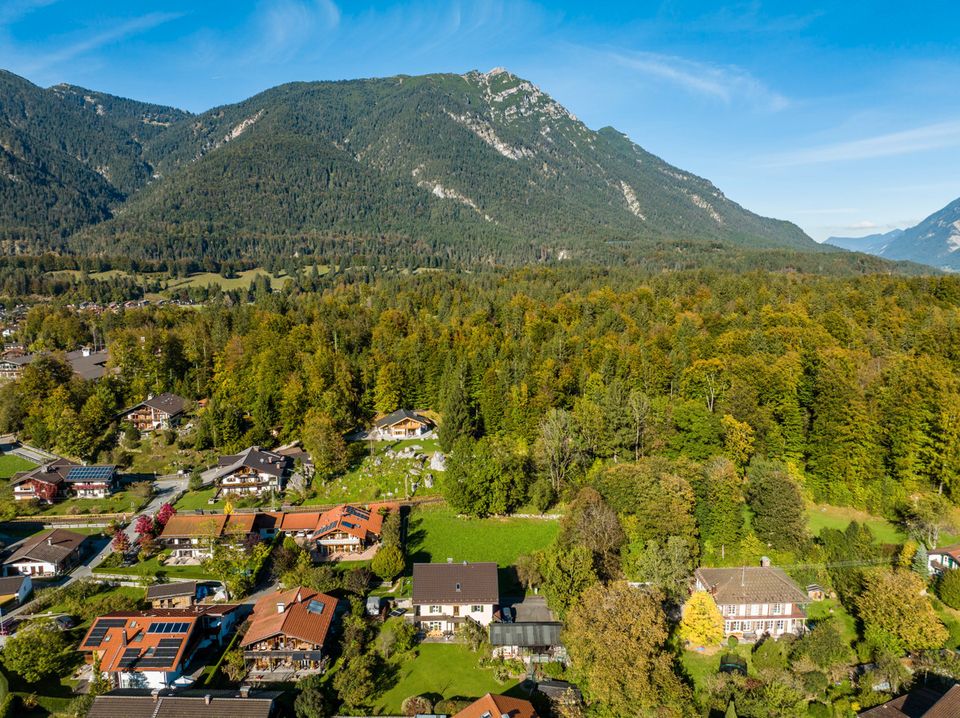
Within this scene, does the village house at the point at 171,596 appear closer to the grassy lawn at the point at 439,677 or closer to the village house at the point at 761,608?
the grassy lawn at the point at 439,677

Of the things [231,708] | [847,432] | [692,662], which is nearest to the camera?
[231,708]

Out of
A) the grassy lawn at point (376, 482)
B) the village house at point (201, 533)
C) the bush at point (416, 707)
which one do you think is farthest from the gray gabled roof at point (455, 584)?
the grassy lawn at point (376, 482)

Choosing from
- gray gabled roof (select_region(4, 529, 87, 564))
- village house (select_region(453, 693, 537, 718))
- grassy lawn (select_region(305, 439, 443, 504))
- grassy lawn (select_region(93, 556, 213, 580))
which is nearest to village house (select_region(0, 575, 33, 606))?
gray gabled roof (select_region(4, 529, 87, 564))

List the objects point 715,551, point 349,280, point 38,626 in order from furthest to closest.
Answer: point 349,280 → point 715,551 → point 38,626

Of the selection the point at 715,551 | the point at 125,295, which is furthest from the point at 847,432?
the point at 125,295

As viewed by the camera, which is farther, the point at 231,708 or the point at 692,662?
the point at 692,662

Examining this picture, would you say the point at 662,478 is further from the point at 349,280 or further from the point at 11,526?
the point at 349,280

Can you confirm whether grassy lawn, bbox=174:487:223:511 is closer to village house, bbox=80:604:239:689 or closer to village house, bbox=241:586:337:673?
village house, bbox=80:604:239:689
